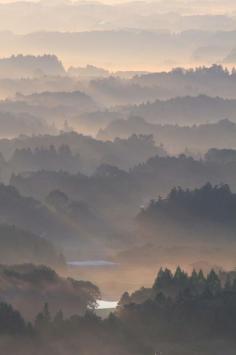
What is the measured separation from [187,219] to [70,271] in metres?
40.6

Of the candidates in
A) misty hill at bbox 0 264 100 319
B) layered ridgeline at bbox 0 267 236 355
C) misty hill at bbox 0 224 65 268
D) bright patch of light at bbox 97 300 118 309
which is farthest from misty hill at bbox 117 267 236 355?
misty hill at bbox 0 224 65 268

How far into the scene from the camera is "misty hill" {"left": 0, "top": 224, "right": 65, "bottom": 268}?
152 metres

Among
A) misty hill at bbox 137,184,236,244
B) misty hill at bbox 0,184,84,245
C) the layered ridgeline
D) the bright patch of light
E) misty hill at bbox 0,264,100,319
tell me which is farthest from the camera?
misty hill at bbox 0,184,84,245

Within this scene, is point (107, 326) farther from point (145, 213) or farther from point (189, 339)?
point (145, 213)

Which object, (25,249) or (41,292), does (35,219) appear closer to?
(25,249)

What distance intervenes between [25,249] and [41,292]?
3829 cm

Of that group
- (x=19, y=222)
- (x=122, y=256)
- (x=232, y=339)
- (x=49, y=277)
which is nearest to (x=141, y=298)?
(x=49, y=277)

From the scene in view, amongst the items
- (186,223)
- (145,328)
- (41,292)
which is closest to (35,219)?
(186,223)

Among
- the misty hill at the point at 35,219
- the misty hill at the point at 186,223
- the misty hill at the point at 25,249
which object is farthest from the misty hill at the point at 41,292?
the misty hill at the point at 186,223

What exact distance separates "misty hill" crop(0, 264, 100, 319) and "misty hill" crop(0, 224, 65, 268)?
2406 centimetres

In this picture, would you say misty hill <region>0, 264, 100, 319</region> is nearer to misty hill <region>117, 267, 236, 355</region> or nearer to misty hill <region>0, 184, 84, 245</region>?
misty hill <region>117, 267, 236, 355</region>

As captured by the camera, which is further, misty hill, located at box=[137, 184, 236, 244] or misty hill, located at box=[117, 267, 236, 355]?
misty hill, located at box=[137, 184, 236, 244]

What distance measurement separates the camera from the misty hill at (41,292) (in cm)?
11325

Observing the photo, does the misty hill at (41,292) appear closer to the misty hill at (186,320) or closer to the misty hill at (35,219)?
the misty hill at (186,320)
